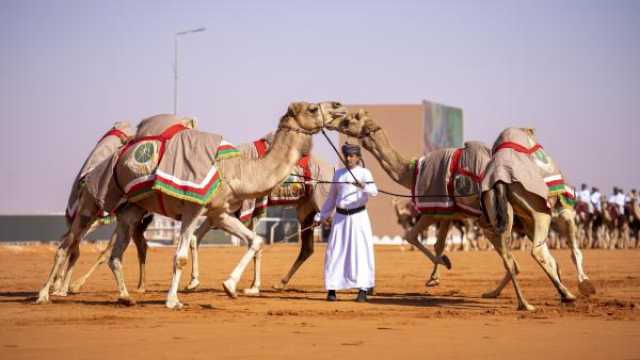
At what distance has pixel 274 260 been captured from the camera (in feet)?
90.9

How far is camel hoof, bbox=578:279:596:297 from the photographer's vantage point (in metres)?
13.1

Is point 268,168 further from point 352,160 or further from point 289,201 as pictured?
point 289,201

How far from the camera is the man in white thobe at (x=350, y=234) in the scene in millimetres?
13680

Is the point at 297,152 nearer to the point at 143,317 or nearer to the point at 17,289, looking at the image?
the point at 143,317

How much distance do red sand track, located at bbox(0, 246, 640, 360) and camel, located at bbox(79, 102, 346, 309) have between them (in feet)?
2.63

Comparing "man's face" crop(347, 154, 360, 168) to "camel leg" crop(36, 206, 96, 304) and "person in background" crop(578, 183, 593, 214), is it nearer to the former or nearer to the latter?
"camel leg" crop(36, 206, 96, 304)

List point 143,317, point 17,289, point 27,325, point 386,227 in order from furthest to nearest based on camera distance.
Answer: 1. point 386,227
2. point 17,289
3. point 143,317
4. point 27,325

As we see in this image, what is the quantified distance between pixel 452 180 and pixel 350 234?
1797 mm

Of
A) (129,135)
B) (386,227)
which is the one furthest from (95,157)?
(386,227)

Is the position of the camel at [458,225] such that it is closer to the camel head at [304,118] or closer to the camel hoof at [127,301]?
the camel head at [304,118]

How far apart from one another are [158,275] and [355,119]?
23.1 ft

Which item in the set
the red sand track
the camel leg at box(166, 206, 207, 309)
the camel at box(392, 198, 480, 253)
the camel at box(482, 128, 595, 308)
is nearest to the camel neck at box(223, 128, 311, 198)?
the camel leg at box(166, 206, 207, 309)

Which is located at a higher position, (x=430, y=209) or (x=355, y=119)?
(x=355, y=119)

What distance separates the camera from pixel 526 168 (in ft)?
41.0
